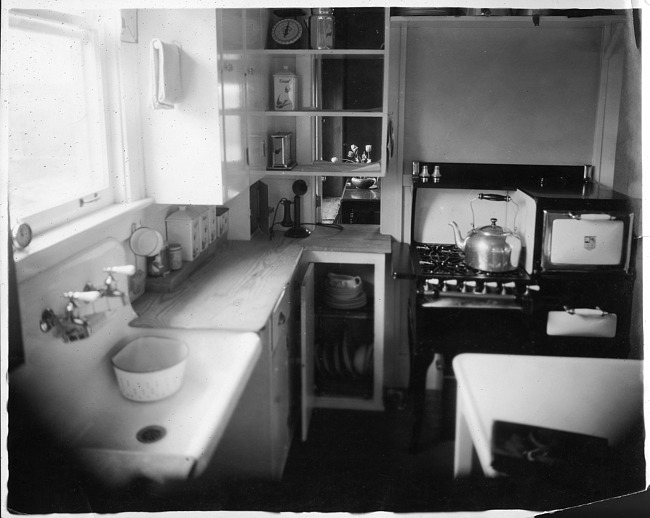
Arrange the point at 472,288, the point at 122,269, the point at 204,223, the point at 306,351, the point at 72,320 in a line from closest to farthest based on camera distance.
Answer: the point at 72,320 → the point at 122,269 → the point at 472,288 → the point at 204,223 → the point at 306,351

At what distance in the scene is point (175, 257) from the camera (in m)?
1.69

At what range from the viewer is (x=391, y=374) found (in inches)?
82.6

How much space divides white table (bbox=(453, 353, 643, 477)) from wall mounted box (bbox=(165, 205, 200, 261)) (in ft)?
2.94

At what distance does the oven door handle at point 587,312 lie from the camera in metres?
1.49

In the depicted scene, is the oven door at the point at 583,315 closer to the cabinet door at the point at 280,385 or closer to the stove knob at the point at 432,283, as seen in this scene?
the stove knob at the point at 432,283

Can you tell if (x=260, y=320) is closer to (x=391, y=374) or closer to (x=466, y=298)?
(x=466, y=298)

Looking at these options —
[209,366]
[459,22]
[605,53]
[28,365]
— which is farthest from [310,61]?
[28,365]

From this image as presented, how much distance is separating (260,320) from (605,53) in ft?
4.02

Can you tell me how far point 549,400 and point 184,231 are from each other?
109cm

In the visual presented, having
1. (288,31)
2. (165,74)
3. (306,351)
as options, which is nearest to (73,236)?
(165,74)

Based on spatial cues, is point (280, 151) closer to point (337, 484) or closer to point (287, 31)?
point (287, 31)

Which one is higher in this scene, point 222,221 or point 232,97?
point 232,97

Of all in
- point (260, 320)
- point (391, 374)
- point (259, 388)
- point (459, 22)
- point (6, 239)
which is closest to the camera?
point (6, 239)

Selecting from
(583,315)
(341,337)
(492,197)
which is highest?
(492,197)
